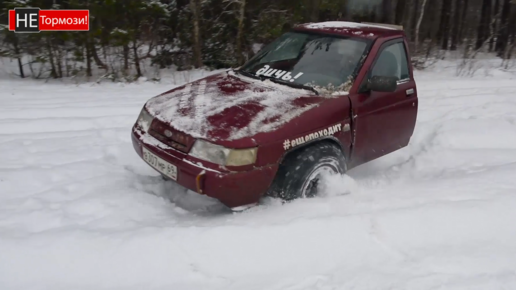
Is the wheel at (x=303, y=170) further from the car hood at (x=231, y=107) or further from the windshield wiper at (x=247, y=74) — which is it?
the windshield wiper at (x=247, y=74)

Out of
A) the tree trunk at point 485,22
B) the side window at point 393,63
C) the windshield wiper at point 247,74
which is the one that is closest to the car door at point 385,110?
the side window at point 393,63

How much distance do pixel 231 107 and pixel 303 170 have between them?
0.80m

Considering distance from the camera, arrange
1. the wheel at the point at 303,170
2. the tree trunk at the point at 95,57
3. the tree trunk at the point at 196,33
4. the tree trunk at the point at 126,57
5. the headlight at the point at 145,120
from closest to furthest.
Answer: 1. the wheel at the point at 303,170
2. the headlight at the point at 145,120
3. the tree trunk at the point at 95,57
4. the tree trunk at the point at 126,57
5. the tree trunk at the point at 196,33

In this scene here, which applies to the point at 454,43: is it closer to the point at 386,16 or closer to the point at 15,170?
the point at 386,16

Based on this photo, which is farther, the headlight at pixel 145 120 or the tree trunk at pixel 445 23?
the tree trunk at pixel 445 23

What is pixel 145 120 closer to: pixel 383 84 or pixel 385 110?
pixel 383 84

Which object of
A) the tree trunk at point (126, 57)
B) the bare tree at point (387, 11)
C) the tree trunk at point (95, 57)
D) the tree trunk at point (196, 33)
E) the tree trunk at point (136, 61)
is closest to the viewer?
the tree trunk at point (95, 57)

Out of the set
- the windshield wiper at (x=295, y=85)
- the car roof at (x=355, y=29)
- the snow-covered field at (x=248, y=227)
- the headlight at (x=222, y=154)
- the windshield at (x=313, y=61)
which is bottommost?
the snow-covered field at (x=248, y=227)

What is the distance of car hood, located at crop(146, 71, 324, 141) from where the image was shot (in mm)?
3279

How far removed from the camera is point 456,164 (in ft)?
16.3

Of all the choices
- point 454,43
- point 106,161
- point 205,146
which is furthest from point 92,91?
point 454,43

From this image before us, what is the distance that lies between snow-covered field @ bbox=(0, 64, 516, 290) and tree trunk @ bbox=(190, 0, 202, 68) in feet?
19.3

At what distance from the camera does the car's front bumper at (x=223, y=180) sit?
3162mm

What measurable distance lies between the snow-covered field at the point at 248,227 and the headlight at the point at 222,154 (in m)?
0.49
